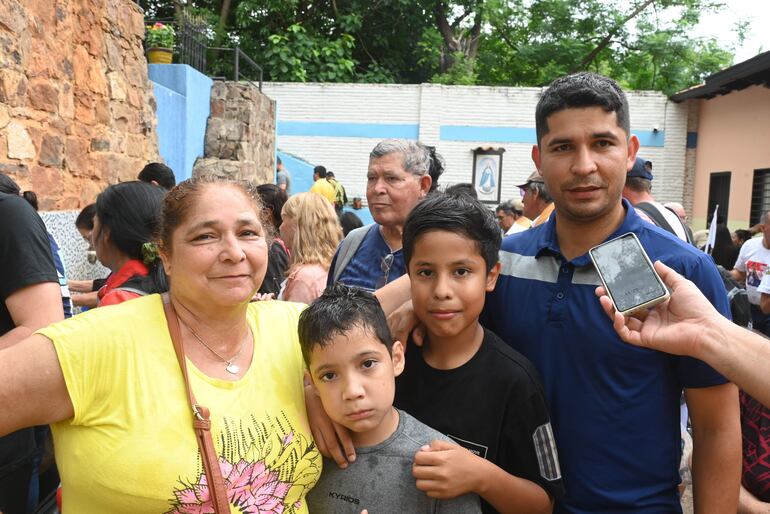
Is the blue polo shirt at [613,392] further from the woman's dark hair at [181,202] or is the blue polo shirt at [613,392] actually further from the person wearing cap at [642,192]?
the person wearing cap at [642,192]

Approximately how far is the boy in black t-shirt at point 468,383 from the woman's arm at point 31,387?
0.96 metres

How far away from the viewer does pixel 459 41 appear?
23.0 m

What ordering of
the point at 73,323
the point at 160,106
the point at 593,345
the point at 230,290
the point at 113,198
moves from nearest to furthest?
the point at 73,323, the point at 230,290, the point at 593,345, the point at 113,198, the point at 160,106

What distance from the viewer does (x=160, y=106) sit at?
8.86 metres

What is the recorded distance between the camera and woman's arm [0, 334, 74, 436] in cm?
159

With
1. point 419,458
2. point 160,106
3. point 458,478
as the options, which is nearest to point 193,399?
point 419,458

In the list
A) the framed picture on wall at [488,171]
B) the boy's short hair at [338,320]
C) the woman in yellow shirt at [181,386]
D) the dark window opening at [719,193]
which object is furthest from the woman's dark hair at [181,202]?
the framed picture on wall at [488,171]

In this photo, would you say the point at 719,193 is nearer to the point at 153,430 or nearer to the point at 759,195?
the point at 759,195

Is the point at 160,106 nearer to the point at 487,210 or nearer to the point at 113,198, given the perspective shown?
the point at 113,198

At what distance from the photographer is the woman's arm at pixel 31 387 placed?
1.59 m

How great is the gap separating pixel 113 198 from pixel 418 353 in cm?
177

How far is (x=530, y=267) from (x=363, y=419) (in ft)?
2.57

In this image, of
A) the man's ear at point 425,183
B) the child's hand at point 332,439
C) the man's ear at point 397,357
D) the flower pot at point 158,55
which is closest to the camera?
the child's hand at point 332,439

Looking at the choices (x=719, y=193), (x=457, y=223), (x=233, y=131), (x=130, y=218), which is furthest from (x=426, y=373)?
(x=719, y=193)
